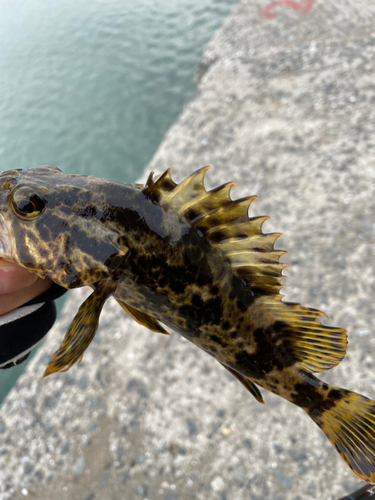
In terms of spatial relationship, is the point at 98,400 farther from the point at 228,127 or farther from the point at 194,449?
the point at 228,127

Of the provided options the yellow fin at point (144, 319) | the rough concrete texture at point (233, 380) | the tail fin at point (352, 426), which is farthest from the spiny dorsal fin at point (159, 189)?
the rough concrete texture at point (233, 380)

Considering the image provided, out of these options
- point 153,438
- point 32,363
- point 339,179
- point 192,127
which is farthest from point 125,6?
point 153,438

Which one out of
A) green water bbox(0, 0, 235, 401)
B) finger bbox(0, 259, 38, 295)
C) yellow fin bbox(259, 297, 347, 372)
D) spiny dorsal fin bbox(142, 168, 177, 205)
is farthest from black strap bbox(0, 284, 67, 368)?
green water bbox(0, 0, 235, 401)

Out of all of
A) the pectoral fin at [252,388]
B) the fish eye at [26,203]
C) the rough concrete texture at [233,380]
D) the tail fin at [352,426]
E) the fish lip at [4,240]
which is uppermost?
the fish eye at [26,203]

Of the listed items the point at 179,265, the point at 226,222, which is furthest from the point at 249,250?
the point at 179,265

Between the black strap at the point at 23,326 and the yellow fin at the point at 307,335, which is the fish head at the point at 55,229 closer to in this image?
the black strap at the point at 23,326

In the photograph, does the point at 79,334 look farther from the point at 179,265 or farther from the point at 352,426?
the point at 352,426
